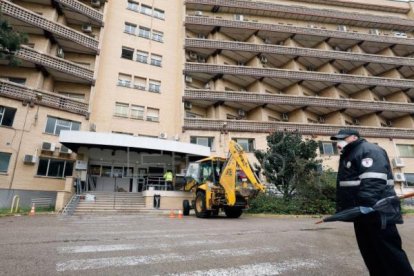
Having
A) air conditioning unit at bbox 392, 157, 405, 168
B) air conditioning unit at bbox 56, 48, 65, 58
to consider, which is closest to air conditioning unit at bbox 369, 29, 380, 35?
air conditioning unit at bbox 392, 157, 405, 168

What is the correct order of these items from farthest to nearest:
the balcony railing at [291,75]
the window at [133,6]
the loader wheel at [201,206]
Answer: the window at [133,6] → the balcony railing at [291,75] → the loader wheel at [201,206]

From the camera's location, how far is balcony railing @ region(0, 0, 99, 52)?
1897 cm

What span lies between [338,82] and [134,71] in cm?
2169

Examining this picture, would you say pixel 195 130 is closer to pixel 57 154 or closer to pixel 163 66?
pixel 163 66

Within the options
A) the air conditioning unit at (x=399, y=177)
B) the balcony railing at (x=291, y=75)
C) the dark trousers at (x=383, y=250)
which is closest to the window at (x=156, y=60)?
Answer: the balcony railing at (x=291, y=75)

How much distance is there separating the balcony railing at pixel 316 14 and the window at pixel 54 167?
21.8 m

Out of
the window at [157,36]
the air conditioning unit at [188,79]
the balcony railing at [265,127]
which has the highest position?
the window at [157,36]

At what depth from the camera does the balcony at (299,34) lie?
28.3m

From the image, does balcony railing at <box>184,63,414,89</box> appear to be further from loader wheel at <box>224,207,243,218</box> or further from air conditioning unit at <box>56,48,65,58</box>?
loader wheel at <box>224,207,243,218</box>

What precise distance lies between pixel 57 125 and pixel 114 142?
582 centimetres

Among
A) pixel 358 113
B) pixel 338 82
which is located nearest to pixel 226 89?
pixel 338 82

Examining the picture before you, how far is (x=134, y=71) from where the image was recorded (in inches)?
987

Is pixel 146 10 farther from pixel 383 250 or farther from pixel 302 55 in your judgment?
pixel 383 250

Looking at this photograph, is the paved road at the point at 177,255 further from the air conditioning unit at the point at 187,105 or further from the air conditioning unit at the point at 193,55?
the air conditioning unit at the point at 193,55
